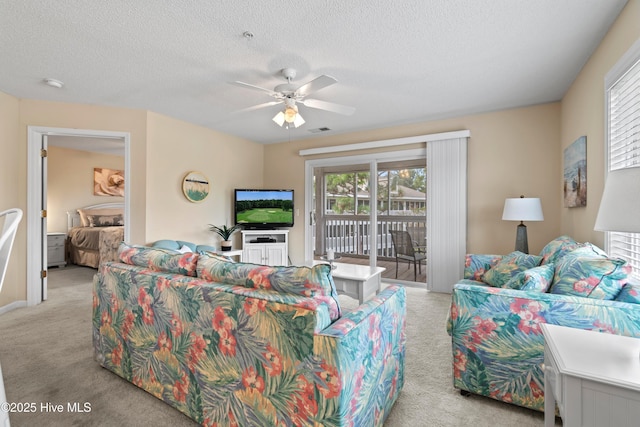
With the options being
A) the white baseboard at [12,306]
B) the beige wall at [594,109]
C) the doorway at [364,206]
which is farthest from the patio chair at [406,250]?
the white baseboard at [12,306]

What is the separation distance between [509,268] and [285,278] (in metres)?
2.03

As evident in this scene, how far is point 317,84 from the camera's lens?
8.18ft

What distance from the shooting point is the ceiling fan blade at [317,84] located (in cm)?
237

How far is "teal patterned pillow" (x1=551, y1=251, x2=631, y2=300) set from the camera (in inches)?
60.3

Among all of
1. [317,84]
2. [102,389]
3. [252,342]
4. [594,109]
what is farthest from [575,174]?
[102,389]

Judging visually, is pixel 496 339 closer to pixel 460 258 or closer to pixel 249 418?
pixel 249 418

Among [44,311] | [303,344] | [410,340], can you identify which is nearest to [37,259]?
[44,311]

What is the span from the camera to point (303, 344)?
1.20 m

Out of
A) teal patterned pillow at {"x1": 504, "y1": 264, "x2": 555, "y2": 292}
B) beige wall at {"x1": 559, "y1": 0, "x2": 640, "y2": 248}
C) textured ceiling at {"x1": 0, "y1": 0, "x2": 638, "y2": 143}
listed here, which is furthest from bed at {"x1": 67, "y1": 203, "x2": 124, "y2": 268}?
beige wall at {"x1": 559, "y1": 0, "x2": 640, "y2": 248}

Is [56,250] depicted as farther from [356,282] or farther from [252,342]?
[252,342]

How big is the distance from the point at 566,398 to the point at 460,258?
3256mm

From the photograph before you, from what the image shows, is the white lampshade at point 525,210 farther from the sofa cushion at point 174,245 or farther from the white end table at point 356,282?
the sofa cushion at point 174,245

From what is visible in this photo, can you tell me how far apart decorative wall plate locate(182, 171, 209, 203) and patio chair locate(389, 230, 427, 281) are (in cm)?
300

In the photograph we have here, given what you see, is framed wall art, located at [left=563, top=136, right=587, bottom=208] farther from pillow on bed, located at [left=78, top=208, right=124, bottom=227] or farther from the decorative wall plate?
pillow on bed, located at [left=78, top=208, right=124, bottom=227]
